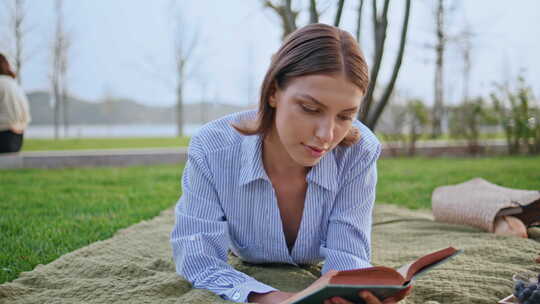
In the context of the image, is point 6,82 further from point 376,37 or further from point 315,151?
point 315,151

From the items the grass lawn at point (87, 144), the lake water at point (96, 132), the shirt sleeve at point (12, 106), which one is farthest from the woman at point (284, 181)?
the grass lawn at point (87, 144)

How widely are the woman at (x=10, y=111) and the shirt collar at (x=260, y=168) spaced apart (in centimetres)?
613

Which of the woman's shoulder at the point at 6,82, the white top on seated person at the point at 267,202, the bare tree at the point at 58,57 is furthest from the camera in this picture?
the bare tree at the point at 58,57

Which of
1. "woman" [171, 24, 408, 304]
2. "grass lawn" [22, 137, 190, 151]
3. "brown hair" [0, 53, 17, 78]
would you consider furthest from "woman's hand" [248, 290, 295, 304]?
"grass lawn" [22, 137, 190, 151]

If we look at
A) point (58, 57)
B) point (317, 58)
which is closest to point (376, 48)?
point (317, 58)

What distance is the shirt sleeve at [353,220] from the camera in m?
2.17

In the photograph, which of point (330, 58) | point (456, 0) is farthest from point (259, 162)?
point (456, 0)

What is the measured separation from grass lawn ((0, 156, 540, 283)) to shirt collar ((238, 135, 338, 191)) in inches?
48.4

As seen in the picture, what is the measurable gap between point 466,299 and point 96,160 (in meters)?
6.96

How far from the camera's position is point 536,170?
662 centimetres

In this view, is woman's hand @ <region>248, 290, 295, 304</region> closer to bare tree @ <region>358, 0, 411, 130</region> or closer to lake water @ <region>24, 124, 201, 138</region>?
bare tree @ <region>358, 0, 411, 130</region>

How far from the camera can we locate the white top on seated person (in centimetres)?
206

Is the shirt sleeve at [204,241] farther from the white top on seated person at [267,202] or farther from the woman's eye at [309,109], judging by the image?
the woman's eye at [309,109]

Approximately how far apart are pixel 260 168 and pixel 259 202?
0.50 feet
